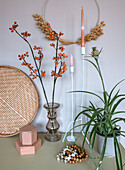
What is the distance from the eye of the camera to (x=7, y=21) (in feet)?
3.51

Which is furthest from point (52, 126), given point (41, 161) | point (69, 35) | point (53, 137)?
point (69, 35)

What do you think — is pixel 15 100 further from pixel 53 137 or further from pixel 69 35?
pixel 69 35

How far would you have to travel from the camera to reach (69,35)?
42.2 inches

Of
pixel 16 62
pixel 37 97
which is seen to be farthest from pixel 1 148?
pixel 16 62

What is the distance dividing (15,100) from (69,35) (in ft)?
1.90

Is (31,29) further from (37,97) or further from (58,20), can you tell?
(37,97)

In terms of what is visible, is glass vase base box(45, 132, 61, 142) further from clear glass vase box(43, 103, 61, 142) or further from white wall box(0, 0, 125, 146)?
white wall box(0, 0, 125, 146)

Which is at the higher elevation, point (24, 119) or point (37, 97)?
point (37, 97)

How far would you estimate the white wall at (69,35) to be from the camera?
1048mm

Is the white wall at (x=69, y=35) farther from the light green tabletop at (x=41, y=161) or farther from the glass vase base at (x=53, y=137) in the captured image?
the light green tabletop at (x=41, y=161)

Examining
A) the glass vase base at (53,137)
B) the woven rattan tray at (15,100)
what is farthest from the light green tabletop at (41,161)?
the woven rattan tray at (15,100)

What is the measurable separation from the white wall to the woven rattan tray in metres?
0.06

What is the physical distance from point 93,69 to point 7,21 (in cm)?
67

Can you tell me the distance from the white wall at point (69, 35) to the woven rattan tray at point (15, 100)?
0.06m
